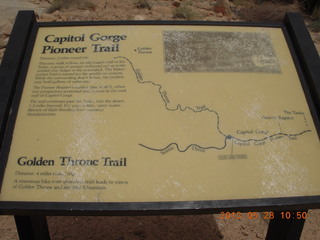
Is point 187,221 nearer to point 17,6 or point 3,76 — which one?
point 3,76

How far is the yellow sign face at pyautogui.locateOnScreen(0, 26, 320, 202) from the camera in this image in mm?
1628

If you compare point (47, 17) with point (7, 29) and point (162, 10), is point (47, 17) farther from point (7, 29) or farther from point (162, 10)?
point (162, 10)

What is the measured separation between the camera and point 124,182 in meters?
1.62

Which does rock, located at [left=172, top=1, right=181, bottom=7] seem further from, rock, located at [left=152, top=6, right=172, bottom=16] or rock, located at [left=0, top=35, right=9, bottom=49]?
rock, located at [left=0, top=35, right=9, bottom=49]

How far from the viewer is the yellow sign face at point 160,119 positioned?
1.63 metres

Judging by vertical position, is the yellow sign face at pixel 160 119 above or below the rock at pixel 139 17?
above

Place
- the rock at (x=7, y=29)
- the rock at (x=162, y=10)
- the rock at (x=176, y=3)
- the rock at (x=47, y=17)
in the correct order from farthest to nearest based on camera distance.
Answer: the rock at (x=176, y=3) < the rock at (x=162, y=10) < the rock at (x=47, y=17) < the rock at (x=7, y=29)

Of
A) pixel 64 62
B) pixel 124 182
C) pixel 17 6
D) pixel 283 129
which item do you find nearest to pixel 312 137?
pixel 283 129

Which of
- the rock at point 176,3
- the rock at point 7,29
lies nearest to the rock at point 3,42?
the rock at point 7,29

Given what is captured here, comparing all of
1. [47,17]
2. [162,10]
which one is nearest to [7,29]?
[47,17]

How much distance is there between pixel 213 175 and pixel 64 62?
976 millimetres

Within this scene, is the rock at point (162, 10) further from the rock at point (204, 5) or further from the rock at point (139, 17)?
the rock at point (204, 5)

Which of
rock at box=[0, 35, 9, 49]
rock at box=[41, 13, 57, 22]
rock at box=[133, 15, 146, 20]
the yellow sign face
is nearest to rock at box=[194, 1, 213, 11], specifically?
rock at box=[133, 15, 146, 20]

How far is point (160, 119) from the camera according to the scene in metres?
1.78
